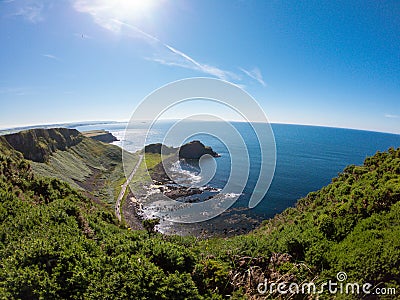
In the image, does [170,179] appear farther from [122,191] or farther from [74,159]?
[74,159]

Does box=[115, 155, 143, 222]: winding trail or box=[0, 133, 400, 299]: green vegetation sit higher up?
box=[0, 133, 400, 299]: green vegetation

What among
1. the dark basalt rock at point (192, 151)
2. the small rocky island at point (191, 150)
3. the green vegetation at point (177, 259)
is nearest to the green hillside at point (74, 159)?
the small rocky island at point (191, 150)

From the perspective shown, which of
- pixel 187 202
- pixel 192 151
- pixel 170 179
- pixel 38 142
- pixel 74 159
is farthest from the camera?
pixel 192 151

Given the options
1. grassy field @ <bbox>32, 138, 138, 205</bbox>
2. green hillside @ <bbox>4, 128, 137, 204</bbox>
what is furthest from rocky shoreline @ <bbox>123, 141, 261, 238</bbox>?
green hillside @ <bbox>4, 128, 137, 204</bbox>

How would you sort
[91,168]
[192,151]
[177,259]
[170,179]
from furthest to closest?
1. [192,151]
2. [91,168]
3. [170,179]
4. [177,259]

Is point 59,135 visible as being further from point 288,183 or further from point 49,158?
point 288,183

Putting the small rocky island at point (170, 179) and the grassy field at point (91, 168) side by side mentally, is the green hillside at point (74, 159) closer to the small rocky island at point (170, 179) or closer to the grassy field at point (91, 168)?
the grassy field at point (91, 168)

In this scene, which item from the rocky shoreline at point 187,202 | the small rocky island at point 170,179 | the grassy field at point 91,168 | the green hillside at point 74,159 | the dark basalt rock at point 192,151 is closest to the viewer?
the rocky shoreline at point 187,202

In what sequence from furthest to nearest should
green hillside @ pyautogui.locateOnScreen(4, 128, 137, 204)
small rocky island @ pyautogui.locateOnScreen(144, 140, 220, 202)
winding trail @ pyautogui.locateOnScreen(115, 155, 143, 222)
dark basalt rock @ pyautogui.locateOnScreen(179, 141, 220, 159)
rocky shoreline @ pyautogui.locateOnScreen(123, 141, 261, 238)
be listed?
1. dark basalt rock @ pyautogui.locateOnScreen(179, 141, 220, 159)
2. green hillside @ pyautogui.locateOnScreen(4, 128, 137, 204)
3. small rocky island @ pyautogui.locateOnScreen(144, 140, 220, 202)
4. winding trail @ pyautogui.locateOnScreen(115, 155, 143, 222)
5. rocky shoreline @ pyautogui.locateOnScreen(123, 141, 261, 238)

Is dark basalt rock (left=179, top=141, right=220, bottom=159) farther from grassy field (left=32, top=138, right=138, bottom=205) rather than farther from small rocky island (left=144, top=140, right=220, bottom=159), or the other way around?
grassy field (left=32, top=138, right=138, bottom=205)

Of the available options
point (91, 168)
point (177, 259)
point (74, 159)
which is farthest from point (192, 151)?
point (177, 259)
